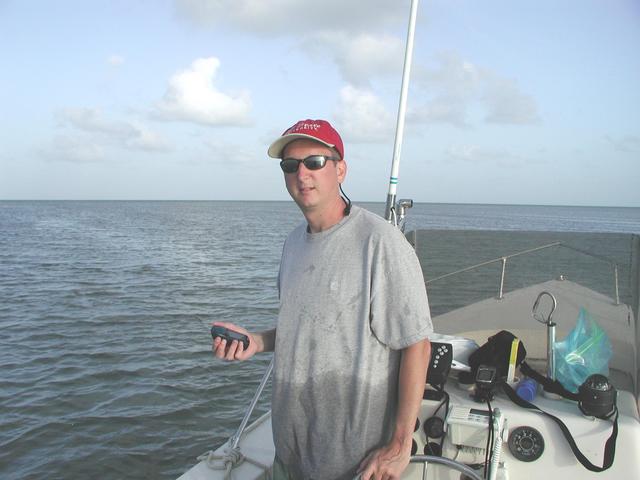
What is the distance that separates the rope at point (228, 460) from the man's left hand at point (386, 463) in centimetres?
152

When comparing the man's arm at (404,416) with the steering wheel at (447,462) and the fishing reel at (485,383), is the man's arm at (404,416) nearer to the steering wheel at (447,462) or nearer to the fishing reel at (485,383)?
the steering wheel at (447,462)

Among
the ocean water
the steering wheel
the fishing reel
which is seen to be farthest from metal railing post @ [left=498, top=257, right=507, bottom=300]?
the steering wheel

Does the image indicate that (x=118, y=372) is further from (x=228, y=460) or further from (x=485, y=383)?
(x=485, y=383)

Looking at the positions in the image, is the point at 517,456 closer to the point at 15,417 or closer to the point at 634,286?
→ the point at 634,286

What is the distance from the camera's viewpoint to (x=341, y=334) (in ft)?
6.55

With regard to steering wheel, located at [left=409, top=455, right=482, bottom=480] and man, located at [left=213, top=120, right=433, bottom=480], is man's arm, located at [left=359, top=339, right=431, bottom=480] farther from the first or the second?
steering wheel, located at [left=409, top=455, right=482, bottom=480]

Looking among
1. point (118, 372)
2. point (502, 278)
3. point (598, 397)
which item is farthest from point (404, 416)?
point (118, 372)

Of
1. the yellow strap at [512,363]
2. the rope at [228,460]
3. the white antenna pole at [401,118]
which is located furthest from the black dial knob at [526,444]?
the white antenna pole at [401,118]

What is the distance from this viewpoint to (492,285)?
3.79 m

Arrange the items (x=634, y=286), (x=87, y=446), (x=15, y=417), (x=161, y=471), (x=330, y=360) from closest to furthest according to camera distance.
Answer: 1. (x=330, y=360)
2. (x=634, y=286)
3. (x=161, y=471)
4. (x=87, y=446)
5. (x=15, y=417)

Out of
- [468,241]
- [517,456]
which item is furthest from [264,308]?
[517,456]

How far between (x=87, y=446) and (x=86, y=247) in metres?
26.2

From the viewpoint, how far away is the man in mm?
1926

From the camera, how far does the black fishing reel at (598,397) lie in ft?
7.93
